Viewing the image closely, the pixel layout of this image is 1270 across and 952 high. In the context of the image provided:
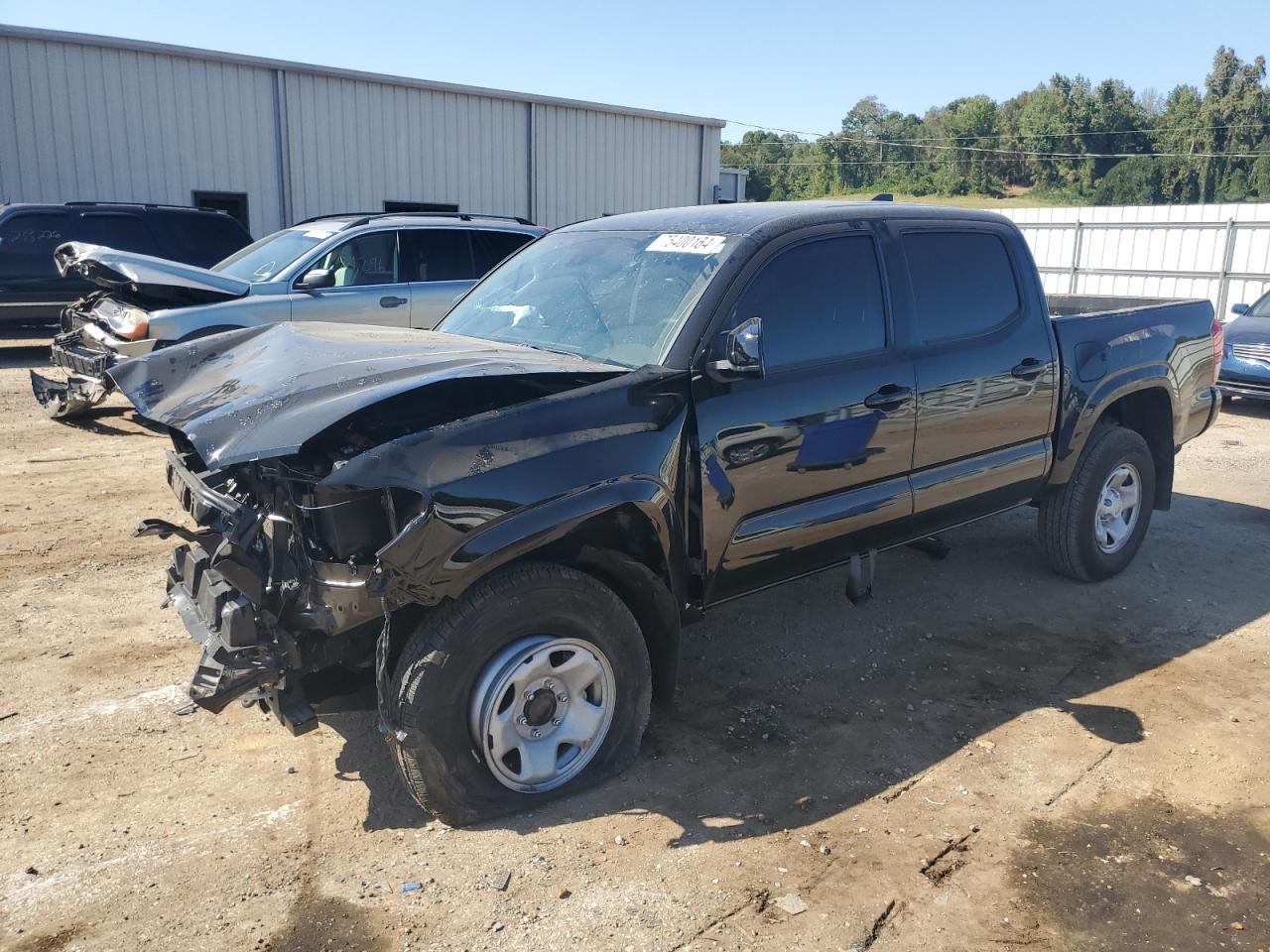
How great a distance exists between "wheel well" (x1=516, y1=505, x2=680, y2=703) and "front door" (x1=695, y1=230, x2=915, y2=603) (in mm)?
224

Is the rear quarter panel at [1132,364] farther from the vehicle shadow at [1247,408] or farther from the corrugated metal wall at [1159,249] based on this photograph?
the corrugated metal wall at [1159,249]

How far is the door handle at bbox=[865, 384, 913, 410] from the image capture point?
13.4 feet

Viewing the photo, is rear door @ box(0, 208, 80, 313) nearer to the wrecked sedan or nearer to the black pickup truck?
the wrecked sedan

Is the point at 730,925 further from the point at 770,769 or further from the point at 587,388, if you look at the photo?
the point at 587,388

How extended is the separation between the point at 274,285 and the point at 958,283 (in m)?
6.29

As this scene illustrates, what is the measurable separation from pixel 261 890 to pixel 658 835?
4.01ft

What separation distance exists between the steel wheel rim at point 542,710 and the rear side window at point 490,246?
24.4ft

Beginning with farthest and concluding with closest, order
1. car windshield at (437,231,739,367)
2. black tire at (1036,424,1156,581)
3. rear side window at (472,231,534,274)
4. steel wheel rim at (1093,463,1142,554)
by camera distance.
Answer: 1. rear side window at (472,231,534,274)
2. steel wheel rim at (1093,463,1142,554)
3. black tire at (1036,424,1156,581)
4. car windshield at (437,231,739,367)

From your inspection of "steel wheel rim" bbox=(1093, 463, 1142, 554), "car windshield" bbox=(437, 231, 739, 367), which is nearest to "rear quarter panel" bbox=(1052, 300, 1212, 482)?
"steel wheel rim" bbox=(1093, 463, 1142, 554)

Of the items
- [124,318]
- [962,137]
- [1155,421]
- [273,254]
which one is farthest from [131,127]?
[962,137]

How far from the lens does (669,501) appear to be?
3.47 meters

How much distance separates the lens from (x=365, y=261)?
948 centimetres

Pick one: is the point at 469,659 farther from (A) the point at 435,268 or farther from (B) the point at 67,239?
(B) the point at 67,239

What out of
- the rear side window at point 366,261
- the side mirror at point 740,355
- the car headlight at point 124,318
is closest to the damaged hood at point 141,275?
the car headlight at point 124,318
